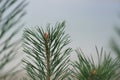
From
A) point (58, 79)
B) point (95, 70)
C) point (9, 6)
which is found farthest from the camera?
point (9, 6)

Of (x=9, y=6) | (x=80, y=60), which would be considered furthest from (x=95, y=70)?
(x=9, y=6)

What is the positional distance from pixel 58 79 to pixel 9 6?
0.95m

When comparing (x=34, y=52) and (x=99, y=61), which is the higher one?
(x=34, y=52)

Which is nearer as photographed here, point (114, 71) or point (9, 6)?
point (114, 71)

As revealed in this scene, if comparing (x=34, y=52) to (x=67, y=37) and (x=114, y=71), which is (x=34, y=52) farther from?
(x=114, y=71)

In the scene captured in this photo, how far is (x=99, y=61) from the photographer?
907 mm

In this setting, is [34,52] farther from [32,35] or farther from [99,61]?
[99,61]

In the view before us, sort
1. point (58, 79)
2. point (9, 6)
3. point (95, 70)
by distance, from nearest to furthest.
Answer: point (95, 70) < point (58, 79) < point (9, 6)

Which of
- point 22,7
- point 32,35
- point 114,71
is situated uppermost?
point 22,7

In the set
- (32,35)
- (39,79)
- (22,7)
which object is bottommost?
(39,79)

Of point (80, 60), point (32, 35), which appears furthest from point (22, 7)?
point (80, 60)

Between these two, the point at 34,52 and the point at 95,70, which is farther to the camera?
the point at 34,52

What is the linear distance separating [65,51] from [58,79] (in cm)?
10

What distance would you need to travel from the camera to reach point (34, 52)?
972mm
